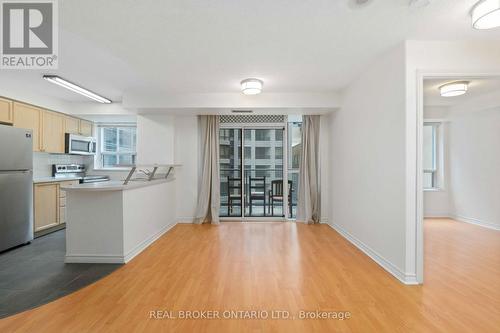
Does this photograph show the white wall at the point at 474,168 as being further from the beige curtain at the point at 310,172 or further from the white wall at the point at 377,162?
the white wall at the point at 377,162

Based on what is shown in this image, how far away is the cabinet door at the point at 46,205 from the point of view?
3785 millimetres

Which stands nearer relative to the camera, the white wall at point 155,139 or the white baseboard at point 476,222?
the white baseboard at point 476,222

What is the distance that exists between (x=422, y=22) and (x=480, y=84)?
2.89m

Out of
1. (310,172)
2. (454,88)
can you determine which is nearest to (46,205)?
(310,172)

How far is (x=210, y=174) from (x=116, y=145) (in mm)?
2673

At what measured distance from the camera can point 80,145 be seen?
4832 mm

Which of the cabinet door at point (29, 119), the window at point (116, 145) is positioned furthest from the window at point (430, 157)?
the cabinet door at point (29, 119)

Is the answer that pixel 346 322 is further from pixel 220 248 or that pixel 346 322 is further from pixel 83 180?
pixel 83 180

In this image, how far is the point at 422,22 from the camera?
6.82 feet

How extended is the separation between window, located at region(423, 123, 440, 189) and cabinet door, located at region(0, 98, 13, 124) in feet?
26.5

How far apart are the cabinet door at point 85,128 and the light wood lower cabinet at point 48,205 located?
4.25 ft

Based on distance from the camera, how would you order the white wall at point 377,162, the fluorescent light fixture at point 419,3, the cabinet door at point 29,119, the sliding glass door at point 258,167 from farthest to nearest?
1. the sliding glass door at point 258,167
2. the cabinet door at point 29,119
3. the white wall at point 377,162
4. the fluorescent light fixture at point 419,3

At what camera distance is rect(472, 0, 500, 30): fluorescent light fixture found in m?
1.76

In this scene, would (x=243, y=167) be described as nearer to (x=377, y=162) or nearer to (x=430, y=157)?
(x=377, y=162)
